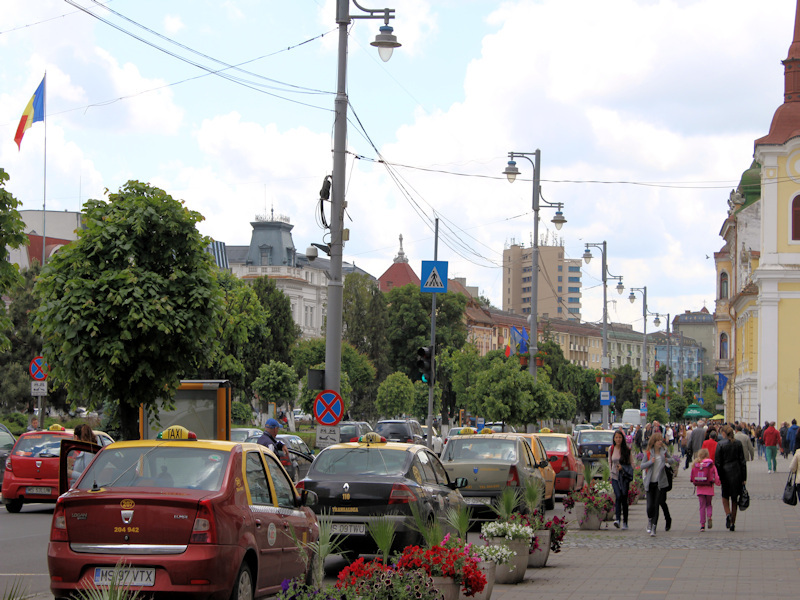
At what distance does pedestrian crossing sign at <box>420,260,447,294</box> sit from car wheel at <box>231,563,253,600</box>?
833 inches

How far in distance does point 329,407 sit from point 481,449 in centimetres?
290

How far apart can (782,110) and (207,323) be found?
5505 cm

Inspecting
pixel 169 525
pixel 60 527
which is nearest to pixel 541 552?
pixel 169 525

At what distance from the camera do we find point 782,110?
66.3 metres

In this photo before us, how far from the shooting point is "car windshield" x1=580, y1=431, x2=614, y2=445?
37228 millimetres

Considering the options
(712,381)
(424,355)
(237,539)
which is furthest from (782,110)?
(712,381)

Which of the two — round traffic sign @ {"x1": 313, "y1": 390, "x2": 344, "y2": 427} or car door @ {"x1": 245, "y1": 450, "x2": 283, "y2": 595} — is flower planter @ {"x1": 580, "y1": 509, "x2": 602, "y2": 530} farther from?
car door @ {"x1": 245, "y1": 450, "x2": 283, "y2": 595}

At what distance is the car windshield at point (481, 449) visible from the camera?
20.1 m

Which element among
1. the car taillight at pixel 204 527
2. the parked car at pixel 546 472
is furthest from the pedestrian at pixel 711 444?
the car taillight at pixel 204 527

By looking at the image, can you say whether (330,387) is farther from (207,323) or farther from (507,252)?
(507,252)

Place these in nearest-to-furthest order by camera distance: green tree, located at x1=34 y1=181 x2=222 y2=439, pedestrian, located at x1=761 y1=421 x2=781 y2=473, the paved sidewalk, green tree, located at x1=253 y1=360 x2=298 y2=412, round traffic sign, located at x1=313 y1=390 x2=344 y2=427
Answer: the paved sidewalk < green tree, located at x1=34 y1=181 x2=222 y2=439 < round traffic sign, located at x1=313 y1=390 x2=344 y2=427 < pedestrian, located at x1=761 y1=421 x2=781 y2=473 < green tree, located at x1=253 y1=360 x2=298 y2=412

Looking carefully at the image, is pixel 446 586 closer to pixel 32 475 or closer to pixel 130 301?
pixel 130 301

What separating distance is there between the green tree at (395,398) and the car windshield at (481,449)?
60.5 metres

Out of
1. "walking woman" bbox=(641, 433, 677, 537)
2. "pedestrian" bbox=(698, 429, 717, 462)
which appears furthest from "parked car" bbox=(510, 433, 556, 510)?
"walking woman" bbox=(641, 433, 677, 537)
